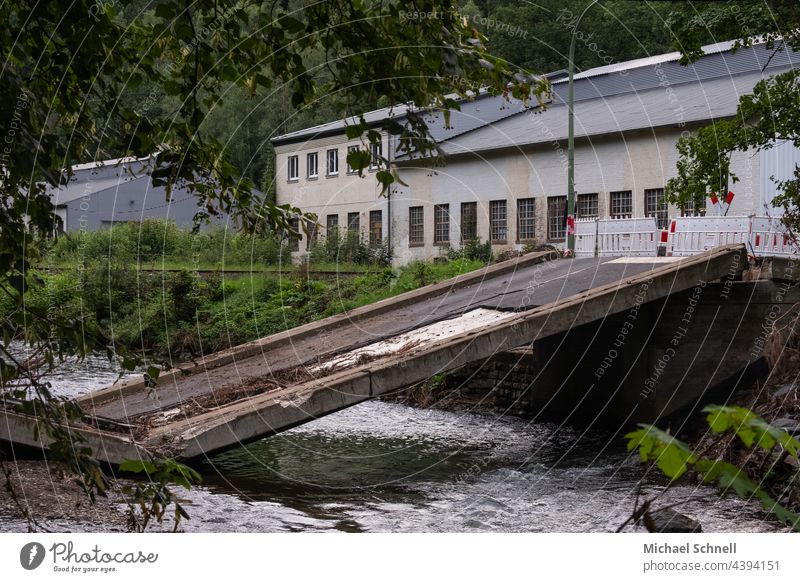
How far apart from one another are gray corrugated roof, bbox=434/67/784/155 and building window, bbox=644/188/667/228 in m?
1.22

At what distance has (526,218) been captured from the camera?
18.2m

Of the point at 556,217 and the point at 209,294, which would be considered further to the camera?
the point at 209,294

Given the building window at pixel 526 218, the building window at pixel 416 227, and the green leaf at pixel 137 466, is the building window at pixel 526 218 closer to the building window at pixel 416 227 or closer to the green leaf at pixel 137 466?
the building window at pixel 416 227

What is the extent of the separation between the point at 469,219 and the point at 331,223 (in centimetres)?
544

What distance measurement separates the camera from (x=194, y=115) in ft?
14.8

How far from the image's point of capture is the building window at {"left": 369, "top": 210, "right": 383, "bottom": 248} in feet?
56.9

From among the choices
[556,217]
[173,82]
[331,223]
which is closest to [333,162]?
[331,223]

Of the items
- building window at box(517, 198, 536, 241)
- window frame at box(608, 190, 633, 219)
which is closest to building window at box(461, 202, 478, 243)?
building window at box(517, 198, 536, 241)

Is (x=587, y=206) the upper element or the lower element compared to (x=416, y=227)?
upper

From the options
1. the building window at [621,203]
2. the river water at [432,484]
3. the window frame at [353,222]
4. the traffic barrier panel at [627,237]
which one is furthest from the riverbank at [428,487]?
the building window at [621,203]

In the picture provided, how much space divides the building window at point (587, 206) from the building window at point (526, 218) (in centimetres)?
117

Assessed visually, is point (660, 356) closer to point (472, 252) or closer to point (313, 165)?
point (313, 165)

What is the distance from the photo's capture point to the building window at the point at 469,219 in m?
19.7

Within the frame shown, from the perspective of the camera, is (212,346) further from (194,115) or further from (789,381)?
(194,115)
